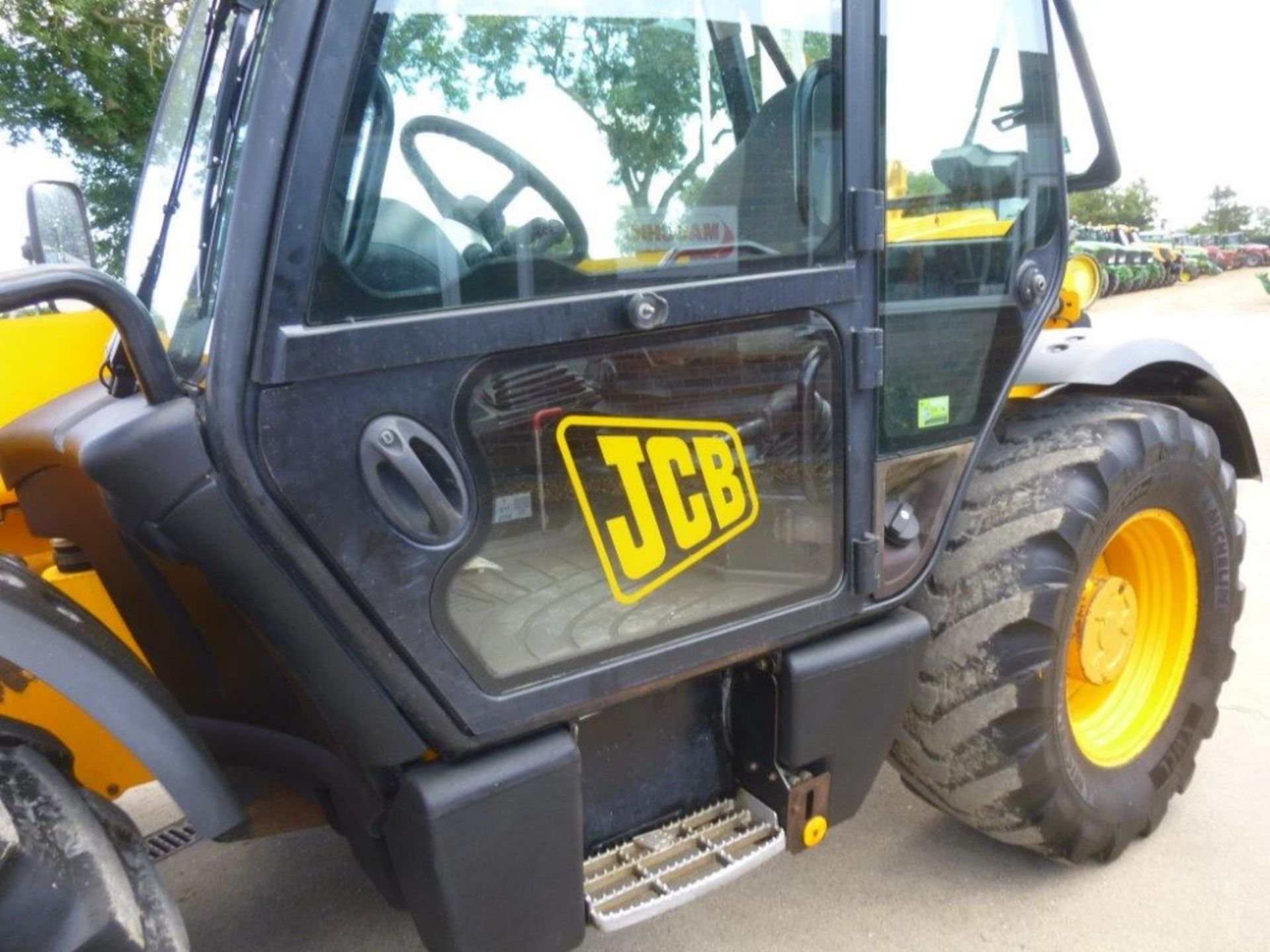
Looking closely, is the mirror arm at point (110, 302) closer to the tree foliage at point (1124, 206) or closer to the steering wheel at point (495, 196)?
the steering wheel at point (495, 196)

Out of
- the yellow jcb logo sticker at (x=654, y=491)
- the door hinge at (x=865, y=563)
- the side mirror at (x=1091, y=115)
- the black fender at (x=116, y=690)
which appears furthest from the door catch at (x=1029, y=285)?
the black fender at (x=116, y=690)

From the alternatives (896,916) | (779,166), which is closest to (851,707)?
(896,916)

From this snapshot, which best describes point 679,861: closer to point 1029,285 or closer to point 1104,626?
point 1104,626

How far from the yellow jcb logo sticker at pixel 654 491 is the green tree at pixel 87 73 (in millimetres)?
6599

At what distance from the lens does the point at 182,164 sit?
1754mm

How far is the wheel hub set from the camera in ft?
7.25

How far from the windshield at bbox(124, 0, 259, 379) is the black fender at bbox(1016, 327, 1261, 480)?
66.7 inches

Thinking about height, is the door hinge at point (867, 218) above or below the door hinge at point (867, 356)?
above

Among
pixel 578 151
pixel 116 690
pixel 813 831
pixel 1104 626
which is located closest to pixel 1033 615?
pixel 1104 626

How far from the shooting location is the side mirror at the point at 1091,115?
2.14 m

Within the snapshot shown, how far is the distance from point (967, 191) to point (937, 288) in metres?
0.22

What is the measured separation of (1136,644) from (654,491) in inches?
62.3

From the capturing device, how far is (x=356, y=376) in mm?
1283

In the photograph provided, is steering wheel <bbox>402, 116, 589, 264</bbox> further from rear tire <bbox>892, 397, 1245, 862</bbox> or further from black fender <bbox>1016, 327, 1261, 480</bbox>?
Result: black fender <bbox>1016, 327, 1261, 480</bbox>
